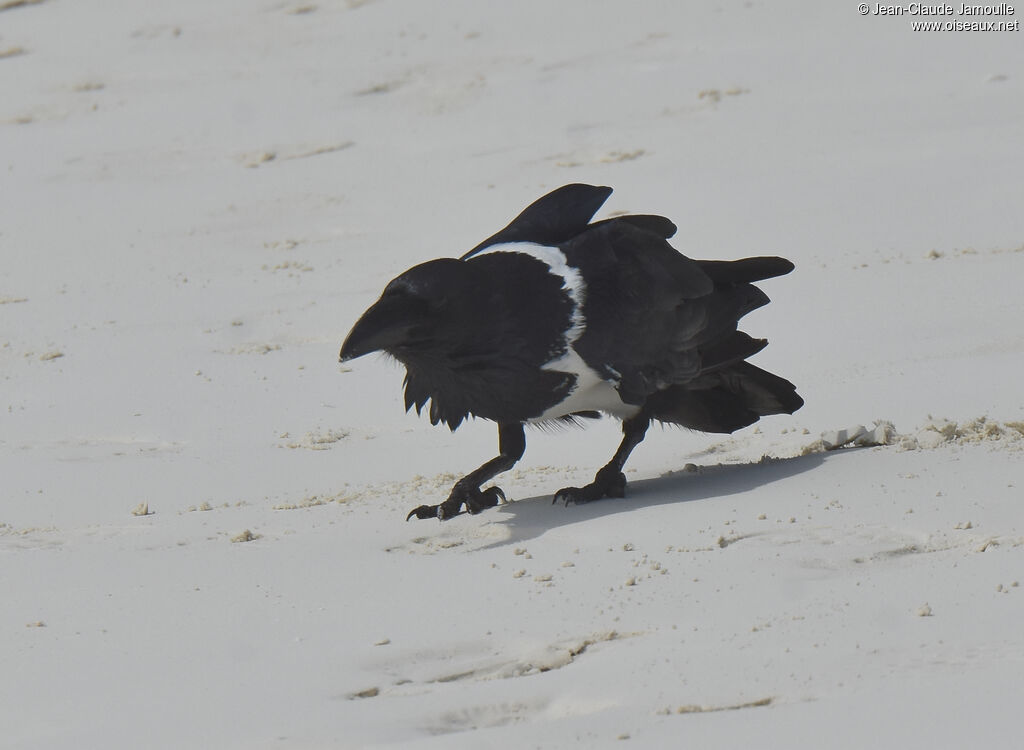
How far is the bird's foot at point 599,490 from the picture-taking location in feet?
16.8

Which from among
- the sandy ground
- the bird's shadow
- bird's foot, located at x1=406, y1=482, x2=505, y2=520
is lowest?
the bird's shadow

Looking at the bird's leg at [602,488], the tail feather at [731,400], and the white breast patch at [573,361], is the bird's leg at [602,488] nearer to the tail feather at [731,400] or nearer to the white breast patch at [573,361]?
the white breast patch at [573,361]

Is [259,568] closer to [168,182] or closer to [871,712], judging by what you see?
[871,712]

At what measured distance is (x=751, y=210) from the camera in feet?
27.3

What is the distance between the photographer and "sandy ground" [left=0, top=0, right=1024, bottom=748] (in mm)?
3461

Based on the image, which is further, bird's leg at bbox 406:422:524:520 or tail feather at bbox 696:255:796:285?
tail feather at bbox 696:255:796:285

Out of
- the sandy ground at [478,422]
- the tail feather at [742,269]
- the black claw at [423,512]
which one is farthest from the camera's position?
the tail feather at [742,269]

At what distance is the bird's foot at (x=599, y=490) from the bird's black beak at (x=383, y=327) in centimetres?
82

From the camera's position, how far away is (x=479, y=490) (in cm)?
520

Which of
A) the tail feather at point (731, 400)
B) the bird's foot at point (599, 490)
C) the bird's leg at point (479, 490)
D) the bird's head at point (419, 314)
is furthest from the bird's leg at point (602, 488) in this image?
the bird's head at point (419, 314)

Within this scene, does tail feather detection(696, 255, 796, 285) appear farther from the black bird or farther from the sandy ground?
the sandy ground

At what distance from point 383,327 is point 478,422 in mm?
2101

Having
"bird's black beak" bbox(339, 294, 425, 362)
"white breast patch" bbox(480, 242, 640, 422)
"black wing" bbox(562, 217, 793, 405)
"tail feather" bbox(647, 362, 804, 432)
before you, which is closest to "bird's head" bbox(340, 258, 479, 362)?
"bird's black beak" bbox(339, 294, 425, 362)

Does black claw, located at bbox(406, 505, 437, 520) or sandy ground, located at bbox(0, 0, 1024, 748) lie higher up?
sandy ground, located at bbox(0, 0, 1024, 748)
